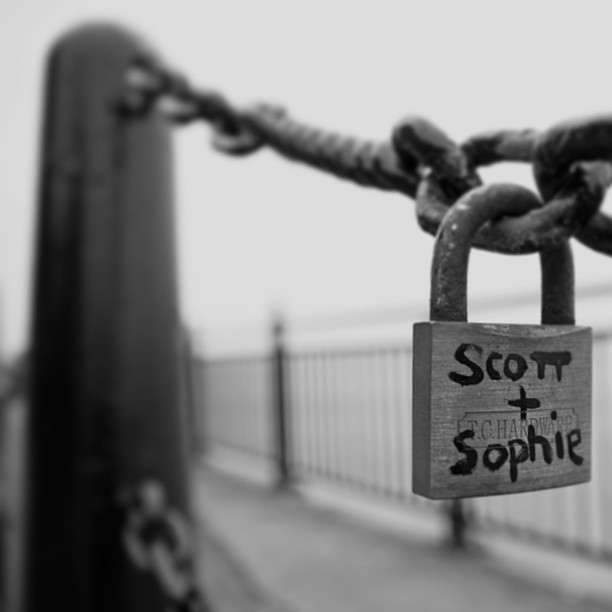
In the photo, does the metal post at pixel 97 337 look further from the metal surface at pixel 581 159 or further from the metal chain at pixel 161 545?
the metal surface at pixel 581 159

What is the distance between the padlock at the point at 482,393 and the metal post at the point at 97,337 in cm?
117

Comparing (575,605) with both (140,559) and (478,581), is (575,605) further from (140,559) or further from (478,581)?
(140,559)

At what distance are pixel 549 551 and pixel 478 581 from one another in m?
0.52

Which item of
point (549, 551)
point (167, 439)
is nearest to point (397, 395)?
point (549, 551)

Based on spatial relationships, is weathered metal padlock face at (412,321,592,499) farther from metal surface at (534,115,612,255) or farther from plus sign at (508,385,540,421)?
metal surface at (534,115,612,255)

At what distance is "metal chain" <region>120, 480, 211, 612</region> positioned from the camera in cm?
123

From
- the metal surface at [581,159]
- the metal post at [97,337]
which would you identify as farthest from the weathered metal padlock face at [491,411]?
the metal post at [97,337]

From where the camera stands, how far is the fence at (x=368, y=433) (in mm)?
2641

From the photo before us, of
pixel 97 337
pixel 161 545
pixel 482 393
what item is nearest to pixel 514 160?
pixel 482 393

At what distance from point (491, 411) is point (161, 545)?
3.10 feet

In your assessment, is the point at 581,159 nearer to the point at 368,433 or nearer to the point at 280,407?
the point at 368,433

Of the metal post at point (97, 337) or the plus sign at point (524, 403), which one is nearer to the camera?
the plus sign at point (524, 403)

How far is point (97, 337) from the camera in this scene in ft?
5.34

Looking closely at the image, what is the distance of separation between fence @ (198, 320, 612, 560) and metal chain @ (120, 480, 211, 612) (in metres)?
1.34
